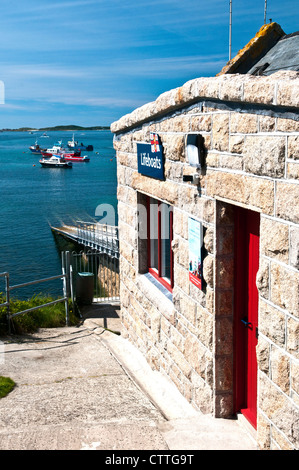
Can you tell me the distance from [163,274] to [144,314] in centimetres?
73

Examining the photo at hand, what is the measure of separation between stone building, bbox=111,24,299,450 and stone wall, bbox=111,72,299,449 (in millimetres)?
11

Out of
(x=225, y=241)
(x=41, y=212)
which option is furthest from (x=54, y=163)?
(x=225, y=241)

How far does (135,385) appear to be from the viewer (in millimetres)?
6527

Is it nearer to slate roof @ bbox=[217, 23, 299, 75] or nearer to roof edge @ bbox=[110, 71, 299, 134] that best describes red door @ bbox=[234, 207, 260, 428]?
roof edge @ bbox=[110, 71, 299, 134]

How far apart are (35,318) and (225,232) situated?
601cm

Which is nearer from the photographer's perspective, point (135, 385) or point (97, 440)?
point (97, 440)

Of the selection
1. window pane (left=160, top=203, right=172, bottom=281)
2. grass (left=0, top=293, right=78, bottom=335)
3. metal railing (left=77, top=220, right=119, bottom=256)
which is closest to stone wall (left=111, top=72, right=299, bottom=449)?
window pane (left=160, top=203, right=172, bottom=281)

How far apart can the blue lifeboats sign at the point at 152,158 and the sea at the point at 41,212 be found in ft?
44.6

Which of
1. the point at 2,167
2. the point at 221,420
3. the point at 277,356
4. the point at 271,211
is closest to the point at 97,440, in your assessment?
the point at 221,420

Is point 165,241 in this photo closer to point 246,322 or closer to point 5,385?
point 246,322

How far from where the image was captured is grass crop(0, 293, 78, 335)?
9.28 metres

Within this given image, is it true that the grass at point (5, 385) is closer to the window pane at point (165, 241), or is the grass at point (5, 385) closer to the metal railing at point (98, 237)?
the window pane at point (165, 241)

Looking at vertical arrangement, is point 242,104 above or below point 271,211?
above
